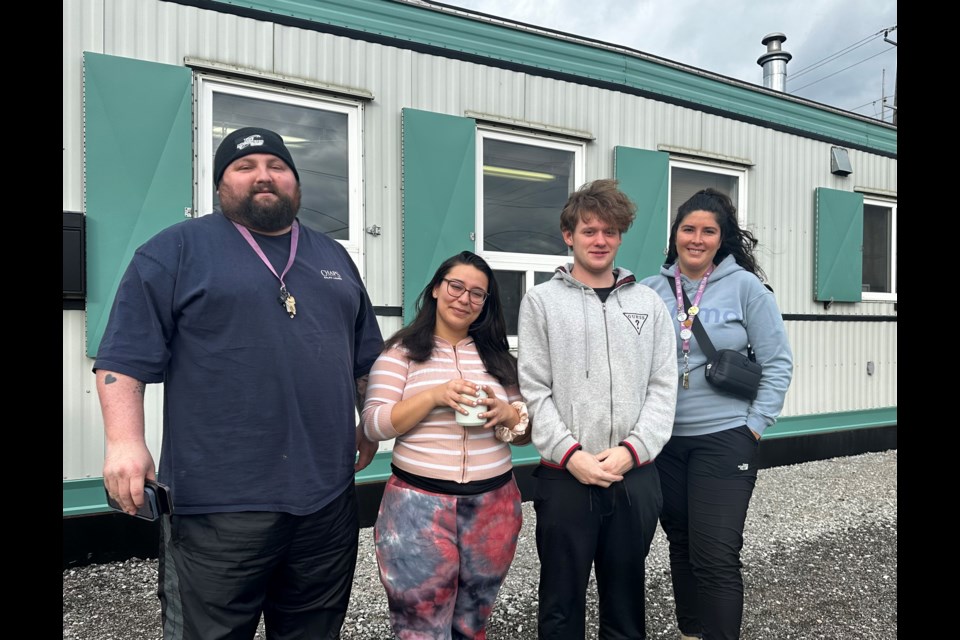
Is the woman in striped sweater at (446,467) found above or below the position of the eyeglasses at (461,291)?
below

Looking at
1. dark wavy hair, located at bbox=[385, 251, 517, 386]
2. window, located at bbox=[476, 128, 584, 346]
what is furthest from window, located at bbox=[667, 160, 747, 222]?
dark wavy hair, located at bbox=[385, 251, 517, 386]

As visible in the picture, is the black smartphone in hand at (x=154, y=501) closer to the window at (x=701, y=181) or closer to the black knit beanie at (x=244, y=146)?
the black knit beanie at (x=244, y=146)

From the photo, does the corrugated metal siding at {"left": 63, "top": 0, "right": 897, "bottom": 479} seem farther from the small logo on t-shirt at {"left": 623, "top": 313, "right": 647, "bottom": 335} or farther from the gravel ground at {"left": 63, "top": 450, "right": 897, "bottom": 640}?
the small logo on t-shirt at {"left": 623, "top": 313, "right": 647, "bottom": 335}

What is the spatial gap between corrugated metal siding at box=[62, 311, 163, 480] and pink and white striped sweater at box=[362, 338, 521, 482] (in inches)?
88.4

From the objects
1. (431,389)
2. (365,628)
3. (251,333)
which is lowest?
(365,628)

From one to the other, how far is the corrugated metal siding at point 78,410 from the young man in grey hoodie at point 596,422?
Answer: 2653mm

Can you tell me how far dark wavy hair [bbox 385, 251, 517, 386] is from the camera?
73.0 inches

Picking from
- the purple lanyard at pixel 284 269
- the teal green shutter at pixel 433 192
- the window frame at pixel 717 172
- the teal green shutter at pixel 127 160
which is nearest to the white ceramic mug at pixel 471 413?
the purple lanyard at pixel 284 269

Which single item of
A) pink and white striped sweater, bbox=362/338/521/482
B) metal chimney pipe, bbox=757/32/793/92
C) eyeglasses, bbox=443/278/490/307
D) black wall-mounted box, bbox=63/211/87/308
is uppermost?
metal chimney pipe, bbox=757/32/793/92

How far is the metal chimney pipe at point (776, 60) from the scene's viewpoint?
6.71 meters

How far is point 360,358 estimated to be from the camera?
1.94 metres
